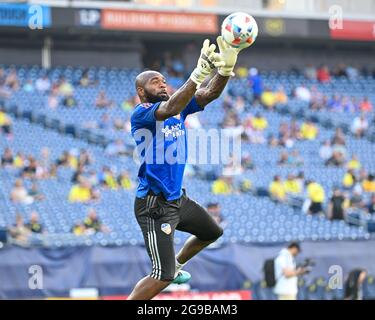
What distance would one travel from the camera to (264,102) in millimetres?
28547

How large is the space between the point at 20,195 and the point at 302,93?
38.5 feet

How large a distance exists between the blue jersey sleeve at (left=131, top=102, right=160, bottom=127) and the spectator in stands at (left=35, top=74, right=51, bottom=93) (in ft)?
57.5

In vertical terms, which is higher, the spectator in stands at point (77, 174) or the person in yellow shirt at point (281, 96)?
the person in yellow shirt at point (281, 96)

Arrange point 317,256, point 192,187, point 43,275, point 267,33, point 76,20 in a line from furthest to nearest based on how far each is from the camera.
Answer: point 267,33 → point 76,20 → point 192,187 → point 317,256 → point 43,275

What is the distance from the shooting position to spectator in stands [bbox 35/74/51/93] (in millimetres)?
25964

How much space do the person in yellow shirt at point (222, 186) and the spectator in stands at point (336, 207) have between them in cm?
226

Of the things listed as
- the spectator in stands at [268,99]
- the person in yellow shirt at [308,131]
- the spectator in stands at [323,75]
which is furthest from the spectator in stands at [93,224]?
the spectator in stands at [323,75]

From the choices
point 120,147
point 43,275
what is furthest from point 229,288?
point 120,147

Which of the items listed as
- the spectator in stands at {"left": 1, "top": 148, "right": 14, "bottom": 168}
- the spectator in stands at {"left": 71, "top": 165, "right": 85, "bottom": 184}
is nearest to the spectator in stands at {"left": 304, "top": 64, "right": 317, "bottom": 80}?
the spectator in stands at {"left": 71, "top": 165, "right": 85, "bottom": 184}

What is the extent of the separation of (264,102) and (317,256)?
1259 centimetres

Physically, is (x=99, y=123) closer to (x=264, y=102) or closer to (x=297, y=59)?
(x=264, y=102)

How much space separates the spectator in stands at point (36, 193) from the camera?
2009cm

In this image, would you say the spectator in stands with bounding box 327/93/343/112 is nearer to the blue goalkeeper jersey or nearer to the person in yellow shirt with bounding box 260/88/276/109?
the person in yellow shirt with bounding box 260/88/276/109

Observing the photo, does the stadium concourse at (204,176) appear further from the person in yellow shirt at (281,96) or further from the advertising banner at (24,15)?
the advertising banner at (24,15)
